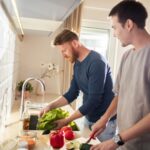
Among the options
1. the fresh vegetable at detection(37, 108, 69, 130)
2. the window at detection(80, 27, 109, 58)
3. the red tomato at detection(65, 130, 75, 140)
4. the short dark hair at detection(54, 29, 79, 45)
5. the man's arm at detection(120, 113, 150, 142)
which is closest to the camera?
the man's arm at detection(120, 113, 150, 142)

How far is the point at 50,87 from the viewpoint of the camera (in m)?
3.62

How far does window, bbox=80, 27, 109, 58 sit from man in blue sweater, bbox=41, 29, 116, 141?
1.66 meters

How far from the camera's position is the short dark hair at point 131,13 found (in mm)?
1287

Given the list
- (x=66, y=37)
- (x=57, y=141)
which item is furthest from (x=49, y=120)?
(x=66, y=37)

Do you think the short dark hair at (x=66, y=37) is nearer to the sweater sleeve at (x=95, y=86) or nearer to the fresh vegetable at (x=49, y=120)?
the sweater sleeve at (x=95, y=86)

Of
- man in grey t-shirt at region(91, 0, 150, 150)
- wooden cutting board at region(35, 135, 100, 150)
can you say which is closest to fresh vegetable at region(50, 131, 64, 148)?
wooden cutting board at region(35, 135, 100, 150)

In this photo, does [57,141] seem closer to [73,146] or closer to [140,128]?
[73,146]

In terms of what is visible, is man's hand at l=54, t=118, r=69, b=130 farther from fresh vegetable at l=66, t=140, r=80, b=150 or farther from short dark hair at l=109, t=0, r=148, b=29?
short dark hair at l=109, t=0, r=148, b=29

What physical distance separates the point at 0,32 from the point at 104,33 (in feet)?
8.54

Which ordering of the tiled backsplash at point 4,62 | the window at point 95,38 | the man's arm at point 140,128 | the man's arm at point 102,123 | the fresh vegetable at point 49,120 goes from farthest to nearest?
the window at point 95,38, the fresh vegetable at point 49,120, the man's arm at point 102,123, the tiled backsplash at point 4,62, the man's arm at point 140,128

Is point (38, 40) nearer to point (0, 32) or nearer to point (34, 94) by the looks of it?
point (34, 94)

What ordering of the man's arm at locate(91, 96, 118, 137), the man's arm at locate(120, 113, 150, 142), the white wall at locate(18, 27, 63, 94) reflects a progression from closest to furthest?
the man's arm at locate(120, 113, 150, 142) < the man's arm at locate(91, 96, 118, 137) < the white wall at locate(18, 27, 63, 94)

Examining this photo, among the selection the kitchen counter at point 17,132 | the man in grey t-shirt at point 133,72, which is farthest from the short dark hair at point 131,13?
the kitchen counter at point 17,132

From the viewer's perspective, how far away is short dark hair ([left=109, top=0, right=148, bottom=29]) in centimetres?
129
